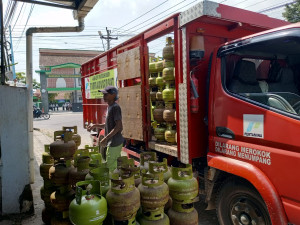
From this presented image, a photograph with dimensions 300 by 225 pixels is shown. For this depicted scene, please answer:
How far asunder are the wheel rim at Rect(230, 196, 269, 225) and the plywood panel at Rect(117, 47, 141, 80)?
2.66 metres

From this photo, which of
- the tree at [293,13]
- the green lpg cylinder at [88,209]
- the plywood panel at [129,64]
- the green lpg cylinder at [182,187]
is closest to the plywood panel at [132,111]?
the plywood panel at [129,64]

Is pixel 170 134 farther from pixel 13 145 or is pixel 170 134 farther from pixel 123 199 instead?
pixel 13 145

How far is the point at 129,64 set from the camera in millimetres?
4762

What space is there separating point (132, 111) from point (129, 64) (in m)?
0.91

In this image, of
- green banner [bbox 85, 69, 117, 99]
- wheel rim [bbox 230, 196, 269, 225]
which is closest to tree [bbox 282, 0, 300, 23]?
green banner [bbox 85, 69, 117, 99]

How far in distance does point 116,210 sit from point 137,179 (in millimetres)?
573

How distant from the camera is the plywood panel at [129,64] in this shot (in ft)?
14.7

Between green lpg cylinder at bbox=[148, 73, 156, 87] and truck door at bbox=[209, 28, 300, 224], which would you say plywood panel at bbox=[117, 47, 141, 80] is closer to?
green lpg cylinder at bbox=[148, 73, 156, 87]

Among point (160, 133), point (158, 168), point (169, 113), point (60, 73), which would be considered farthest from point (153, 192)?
point (60, 73)

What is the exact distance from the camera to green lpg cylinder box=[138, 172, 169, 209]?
2.18m

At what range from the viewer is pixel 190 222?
7.72 feet

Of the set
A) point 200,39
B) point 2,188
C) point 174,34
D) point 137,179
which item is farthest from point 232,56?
point 2,188

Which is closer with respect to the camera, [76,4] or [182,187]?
[182,187]

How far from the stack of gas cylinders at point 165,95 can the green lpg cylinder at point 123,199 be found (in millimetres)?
1978
